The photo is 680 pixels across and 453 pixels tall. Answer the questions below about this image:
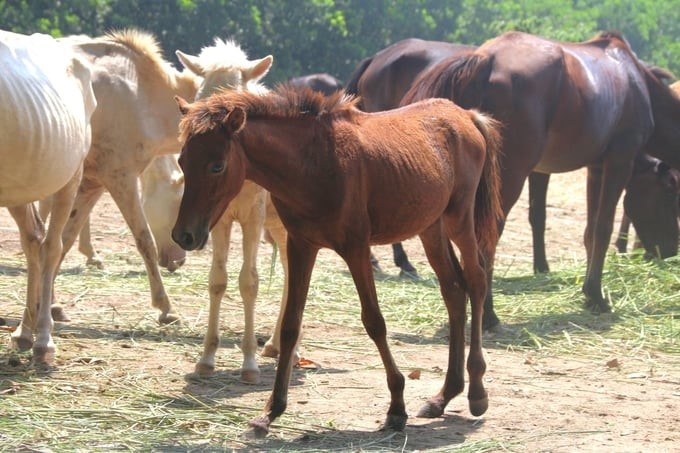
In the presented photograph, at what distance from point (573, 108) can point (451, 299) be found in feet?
10.5

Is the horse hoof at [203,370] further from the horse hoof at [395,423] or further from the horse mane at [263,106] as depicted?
the horse mane at [263,106]

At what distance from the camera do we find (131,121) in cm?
752

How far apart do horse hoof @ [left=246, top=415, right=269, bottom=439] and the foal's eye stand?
1187mm

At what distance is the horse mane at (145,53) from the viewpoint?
25.4ft

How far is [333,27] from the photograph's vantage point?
67.1 feet

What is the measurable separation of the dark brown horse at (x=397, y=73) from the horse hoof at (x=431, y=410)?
4.83 meters

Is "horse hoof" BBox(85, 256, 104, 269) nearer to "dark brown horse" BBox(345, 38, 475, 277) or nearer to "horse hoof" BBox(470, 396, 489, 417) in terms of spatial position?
"dark brown horse" BBox(345, 38, 475, 277)

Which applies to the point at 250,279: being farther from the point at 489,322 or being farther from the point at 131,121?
the point at 489,322

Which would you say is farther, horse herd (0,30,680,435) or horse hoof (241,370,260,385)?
horse hoof (241,370,260,385)

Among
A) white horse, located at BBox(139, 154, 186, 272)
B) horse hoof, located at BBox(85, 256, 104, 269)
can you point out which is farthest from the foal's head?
horse hoof, located at BBox(85, 256, 104, 269)

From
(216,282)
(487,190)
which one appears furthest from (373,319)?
(216,282)

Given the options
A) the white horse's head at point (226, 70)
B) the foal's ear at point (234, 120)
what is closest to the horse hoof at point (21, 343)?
the white horse's head at point (226, 70)

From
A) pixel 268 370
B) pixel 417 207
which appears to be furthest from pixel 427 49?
pixel 417 207

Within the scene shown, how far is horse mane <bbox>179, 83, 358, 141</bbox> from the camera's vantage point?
473cm
